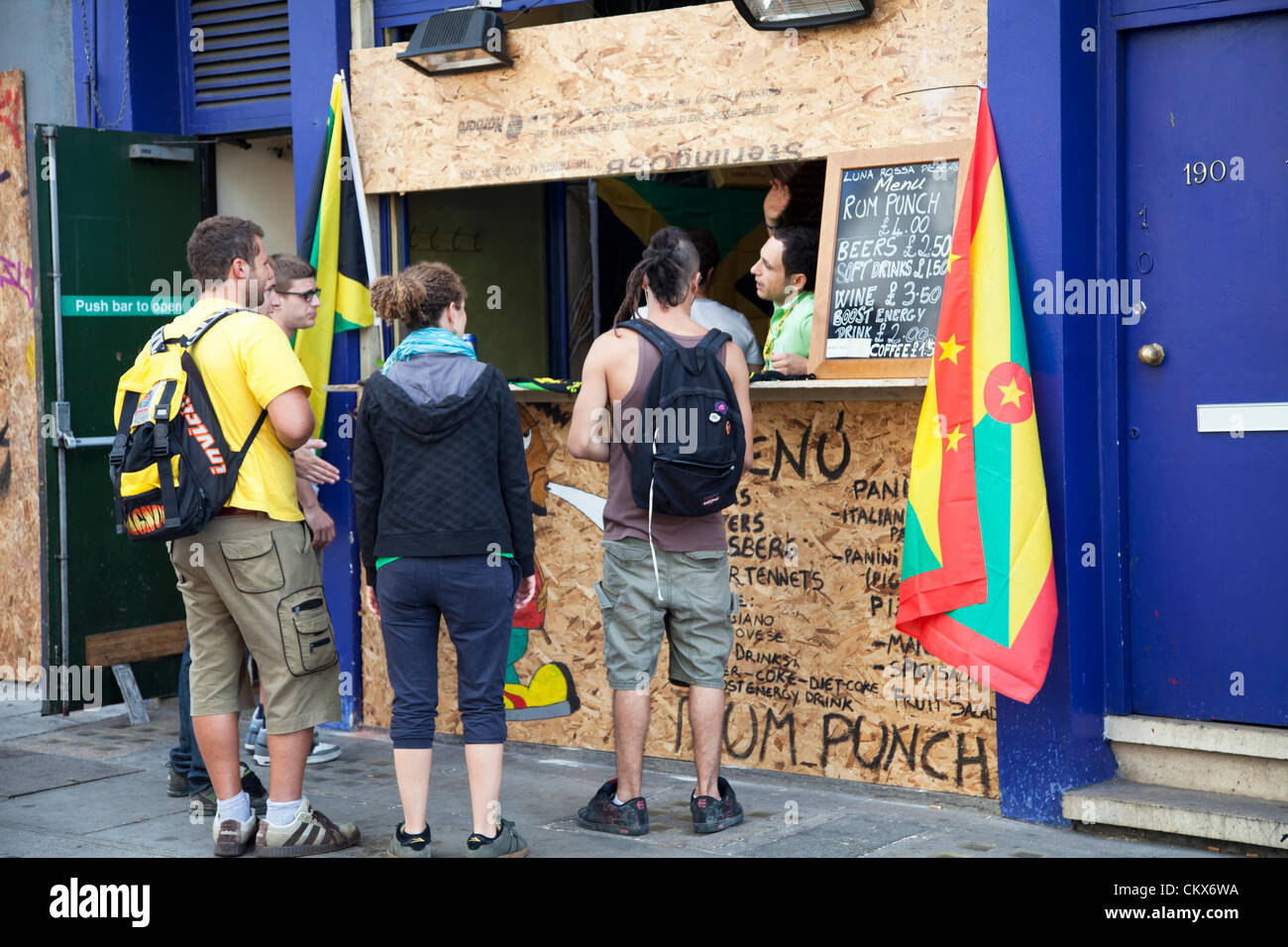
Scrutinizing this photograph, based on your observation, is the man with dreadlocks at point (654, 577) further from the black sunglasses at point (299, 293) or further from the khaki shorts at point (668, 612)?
the black sunglasses at point (299, 293)

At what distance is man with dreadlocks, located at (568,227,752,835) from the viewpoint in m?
4.98

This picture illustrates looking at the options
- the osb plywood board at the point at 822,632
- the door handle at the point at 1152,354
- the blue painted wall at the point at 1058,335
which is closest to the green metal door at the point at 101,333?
the osb plywood board at the point at 822,632

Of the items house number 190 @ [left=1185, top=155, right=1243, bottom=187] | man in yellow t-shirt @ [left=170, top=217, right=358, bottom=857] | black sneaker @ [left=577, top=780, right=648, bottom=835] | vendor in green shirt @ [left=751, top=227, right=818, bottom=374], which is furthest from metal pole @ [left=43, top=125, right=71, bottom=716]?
house number 190 @ [left=1185, top=155, right=1243, bottom=187]

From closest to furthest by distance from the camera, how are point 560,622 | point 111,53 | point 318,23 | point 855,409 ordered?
point 855,409 → point 560,622 → point 318,23 → point 111,53

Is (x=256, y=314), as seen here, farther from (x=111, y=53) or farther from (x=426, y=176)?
(x=111, y=53)

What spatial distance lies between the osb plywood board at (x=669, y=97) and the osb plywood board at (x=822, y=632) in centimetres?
102

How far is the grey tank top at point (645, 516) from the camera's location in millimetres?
4930

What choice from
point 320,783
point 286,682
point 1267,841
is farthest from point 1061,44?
point 320,783

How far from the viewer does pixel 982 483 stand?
490cm

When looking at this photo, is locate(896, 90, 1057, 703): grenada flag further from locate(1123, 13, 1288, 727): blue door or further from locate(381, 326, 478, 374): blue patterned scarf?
locate(381, 326, 478, 374): blue patterned scarf

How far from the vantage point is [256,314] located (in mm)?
4855

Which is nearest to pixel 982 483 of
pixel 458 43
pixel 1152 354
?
pixel 1152 354

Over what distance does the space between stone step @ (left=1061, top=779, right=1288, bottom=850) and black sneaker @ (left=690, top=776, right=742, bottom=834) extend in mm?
1107
